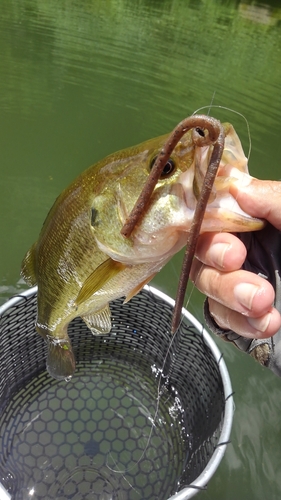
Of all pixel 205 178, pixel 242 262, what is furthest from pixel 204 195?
pixel 242 262

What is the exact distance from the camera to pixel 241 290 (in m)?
1.19

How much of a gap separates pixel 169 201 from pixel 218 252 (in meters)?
0.22

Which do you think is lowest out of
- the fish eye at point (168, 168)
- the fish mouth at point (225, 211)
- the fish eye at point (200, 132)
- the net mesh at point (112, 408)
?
the net mesh at point (112, 408)

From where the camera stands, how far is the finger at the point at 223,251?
120cm

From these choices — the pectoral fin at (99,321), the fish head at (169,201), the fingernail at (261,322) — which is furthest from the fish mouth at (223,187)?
the pectoral fin at (99,321)

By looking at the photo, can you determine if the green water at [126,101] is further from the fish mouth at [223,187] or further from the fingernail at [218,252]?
the fish mouth at [223,187]

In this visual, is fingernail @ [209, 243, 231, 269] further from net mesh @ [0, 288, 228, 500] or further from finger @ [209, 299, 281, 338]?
net mesh @ [0, 288, 228, 500]

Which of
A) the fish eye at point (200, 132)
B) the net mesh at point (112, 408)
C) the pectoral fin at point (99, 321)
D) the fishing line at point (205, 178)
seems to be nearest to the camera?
the fishing line at point (205, 178)

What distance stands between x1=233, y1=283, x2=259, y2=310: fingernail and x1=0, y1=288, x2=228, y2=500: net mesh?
922mm

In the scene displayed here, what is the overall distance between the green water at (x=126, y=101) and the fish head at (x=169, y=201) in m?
1.77

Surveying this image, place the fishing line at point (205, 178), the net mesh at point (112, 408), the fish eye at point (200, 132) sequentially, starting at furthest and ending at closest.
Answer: the net mesh at point (112, 408), the fish eye at point (200, 132), the fishing line at point (205, 178)

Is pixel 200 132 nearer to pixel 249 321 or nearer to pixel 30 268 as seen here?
pixel 249 321

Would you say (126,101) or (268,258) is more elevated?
(268,258)

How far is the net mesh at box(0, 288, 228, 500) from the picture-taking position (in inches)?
84.5
